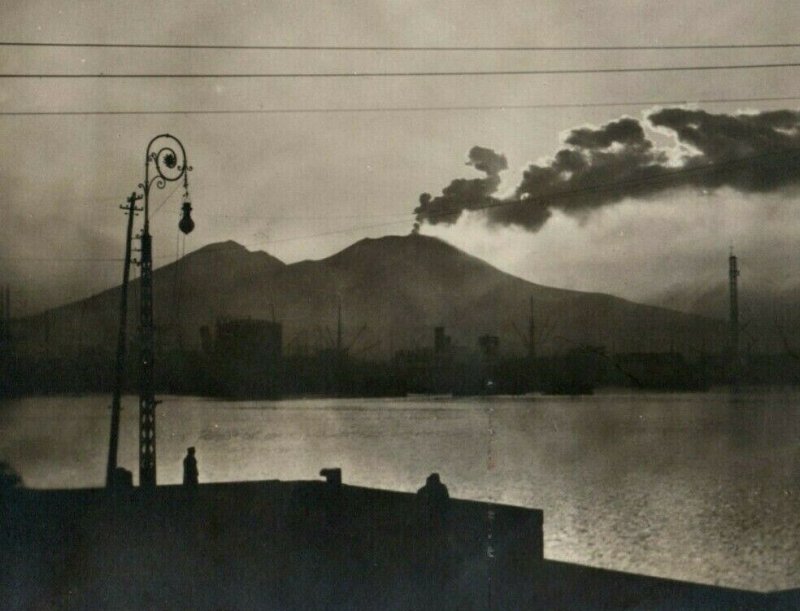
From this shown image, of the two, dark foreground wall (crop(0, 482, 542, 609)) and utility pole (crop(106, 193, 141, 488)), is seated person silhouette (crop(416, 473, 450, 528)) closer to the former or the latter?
dark foreground wall (crop(0, 482, 542, 609))

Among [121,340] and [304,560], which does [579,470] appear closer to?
[121,340]

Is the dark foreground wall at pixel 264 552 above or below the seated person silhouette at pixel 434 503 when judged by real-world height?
below

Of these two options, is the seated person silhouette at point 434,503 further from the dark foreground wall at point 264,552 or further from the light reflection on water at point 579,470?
the light reflection on water at point 579,470

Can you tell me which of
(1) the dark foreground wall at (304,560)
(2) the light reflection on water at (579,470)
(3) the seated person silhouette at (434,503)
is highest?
(3) the seated person silhouette at (434,503)

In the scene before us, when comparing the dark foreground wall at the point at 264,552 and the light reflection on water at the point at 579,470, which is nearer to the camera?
the dark foreground wall at the point at 264,552

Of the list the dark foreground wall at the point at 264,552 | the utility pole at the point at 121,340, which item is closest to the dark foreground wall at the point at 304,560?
the dark foreground wall at the point at 264,552

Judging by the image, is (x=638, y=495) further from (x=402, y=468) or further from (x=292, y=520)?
(x=292, y=520)
